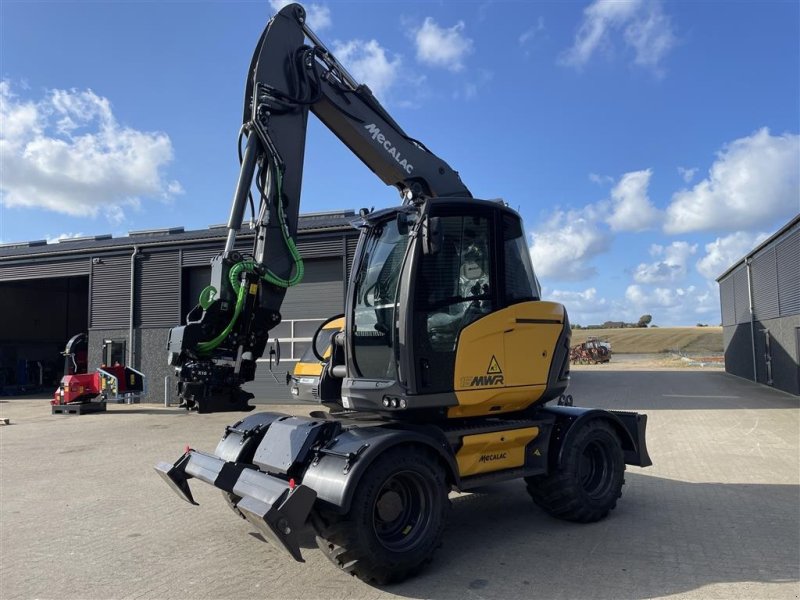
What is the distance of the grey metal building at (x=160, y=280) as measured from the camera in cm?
1792

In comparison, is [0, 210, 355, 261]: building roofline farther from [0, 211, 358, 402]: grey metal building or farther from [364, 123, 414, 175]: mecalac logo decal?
[364, 123, 414, 175]: mecalac logo decal

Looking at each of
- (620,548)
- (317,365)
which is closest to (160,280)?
(317,365)

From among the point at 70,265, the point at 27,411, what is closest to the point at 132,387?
the point at 27,411

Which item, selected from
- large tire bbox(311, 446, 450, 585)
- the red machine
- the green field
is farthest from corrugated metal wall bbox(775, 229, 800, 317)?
the green field

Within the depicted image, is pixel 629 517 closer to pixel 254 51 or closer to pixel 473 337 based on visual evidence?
pixel 473 337

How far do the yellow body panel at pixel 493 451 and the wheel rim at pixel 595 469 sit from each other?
0.91m

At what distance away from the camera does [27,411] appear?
1920 cm

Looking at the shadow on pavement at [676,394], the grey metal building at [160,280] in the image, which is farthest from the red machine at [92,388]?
the shadow on pavement at [676,394]

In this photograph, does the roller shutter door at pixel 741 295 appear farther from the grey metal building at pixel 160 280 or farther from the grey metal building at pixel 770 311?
the grey metal building at pixel 160 280

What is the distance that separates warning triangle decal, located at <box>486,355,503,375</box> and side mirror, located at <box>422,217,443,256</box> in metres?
1.20

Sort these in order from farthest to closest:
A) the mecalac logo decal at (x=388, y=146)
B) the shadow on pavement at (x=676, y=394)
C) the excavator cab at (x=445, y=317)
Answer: the shadow on pavement at (x=676, y=394) < the mecalac logo decal at (x=388, y=146) < the excavator cab at (x=445, y=317)

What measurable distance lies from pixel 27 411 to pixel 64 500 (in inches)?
571

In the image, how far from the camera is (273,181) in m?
5.73

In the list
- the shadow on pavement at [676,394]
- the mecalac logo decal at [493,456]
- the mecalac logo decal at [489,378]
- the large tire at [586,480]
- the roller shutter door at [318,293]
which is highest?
the roller shutter door at [318,293]
